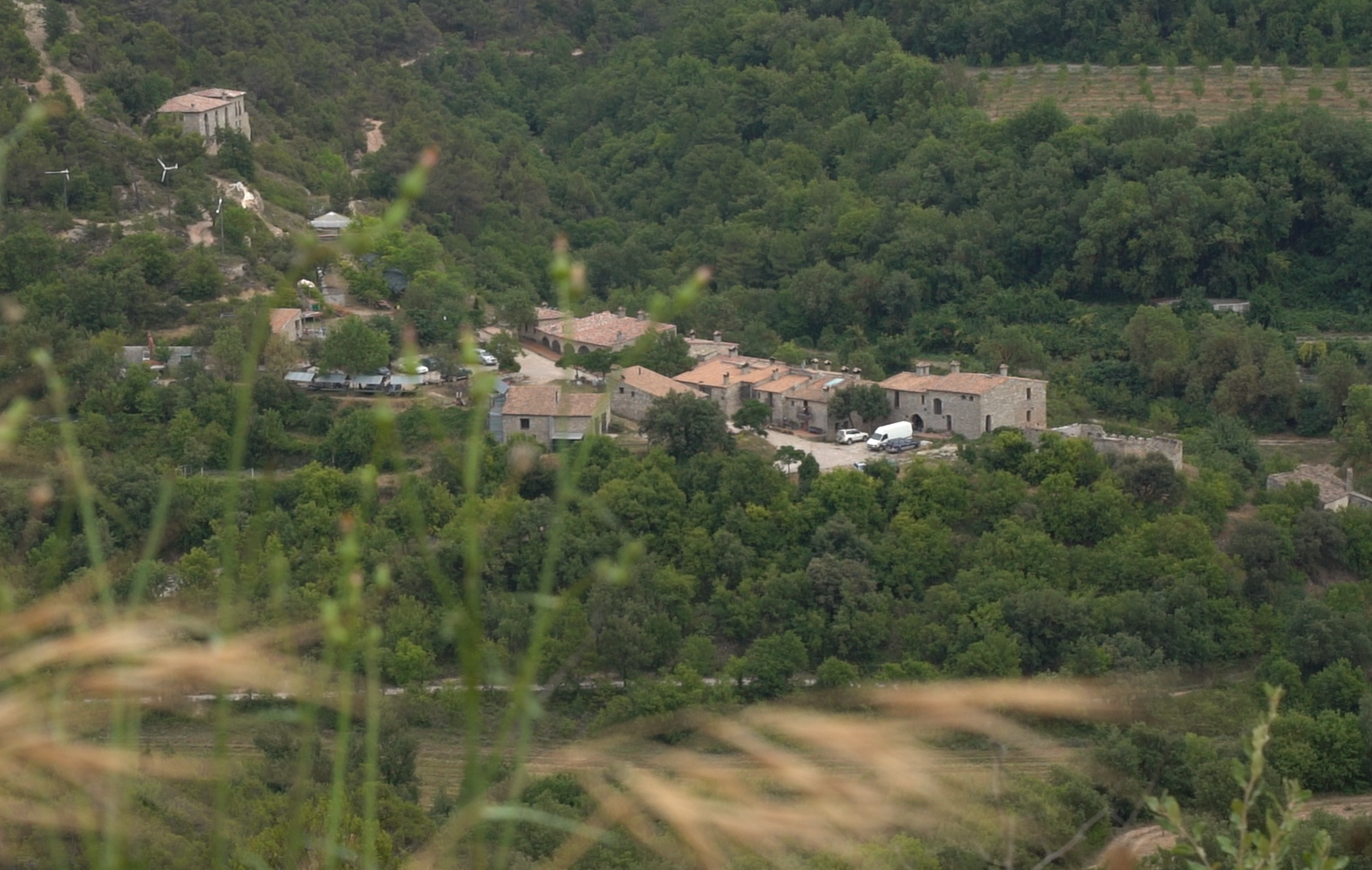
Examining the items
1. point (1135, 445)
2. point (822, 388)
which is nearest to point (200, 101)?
point (822, 388)

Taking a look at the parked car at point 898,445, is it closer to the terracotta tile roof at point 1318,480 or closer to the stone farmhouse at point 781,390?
the stone farmhouse at point 781,390

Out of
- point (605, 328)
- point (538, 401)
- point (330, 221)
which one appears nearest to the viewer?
point (538, 401)

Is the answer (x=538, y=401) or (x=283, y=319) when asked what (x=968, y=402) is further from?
(x=283, y=319)

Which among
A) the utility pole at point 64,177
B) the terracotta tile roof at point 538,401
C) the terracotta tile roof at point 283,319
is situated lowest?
the terracotta tile roof at point 538,401

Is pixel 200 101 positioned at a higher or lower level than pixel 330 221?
higher

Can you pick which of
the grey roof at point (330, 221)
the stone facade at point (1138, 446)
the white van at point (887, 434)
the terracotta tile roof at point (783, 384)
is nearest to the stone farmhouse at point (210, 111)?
the grey roof at point (330, 221)

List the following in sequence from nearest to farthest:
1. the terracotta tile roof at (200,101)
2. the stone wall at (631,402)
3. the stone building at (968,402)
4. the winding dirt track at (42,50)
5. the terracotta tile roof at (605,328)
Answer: the stone building at (968,402), the stone wall at (631,402), the terracotta tile roof at (605,328), the winding dirt track at (42,50), the terracotta tile roof at (200,101)

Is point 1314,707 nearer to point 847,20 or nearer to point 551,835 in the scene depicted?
point 551,835
